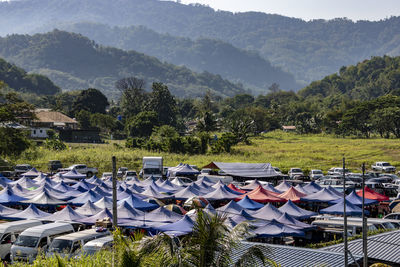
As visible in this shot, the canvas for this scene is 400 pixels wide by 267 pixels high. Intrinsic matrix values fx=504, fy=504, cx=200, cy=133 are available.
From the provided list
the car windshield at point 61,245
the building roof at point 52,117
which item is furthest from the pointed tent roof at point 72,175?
the building roof at point 52,117

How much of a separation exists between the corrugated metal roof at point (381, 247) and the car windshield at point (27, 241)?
31.6ft

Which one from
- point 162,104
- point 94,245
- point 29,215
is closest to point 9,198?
point 29,215

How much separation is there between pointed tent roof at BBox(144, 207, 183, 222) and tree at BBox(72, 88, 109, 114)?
263ft

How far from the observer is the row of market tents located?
798 inches

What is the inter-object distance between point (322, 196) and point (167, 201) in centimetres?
867

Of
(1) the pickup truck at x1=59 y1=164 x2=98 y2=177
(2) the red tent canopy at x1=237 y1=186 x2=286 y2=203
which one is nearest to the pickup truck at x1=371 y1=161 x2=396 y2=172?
(2) the red tent canopy at x1=237 y1=186 x2=286 y2=203

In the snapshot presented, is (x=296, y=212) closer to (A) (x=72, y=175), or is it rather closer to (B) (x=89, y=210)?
(B) (x=89, y=210)

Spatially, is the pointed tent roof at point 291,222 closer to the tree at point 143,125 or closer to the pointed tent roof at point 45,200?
the pointed tent roof at point 45,200

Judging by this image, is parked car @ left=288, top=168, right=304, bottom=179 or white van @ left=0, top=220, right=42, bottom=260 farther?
parked car @ left=288, top=168, right=304, bottom=179

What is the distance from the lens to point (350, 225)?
65.1ft

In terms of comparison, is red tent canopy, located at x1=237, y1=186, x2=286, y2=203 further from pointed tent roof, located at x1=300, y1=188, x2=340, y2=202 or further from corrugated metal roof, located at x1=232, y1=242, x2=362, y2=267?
corrugated metal roof, located at x1=232, y1=242, x2=362, y2=267

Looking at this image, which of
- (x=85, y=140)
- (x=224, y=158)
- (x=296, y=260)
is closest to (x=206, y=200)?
(x=296, y=260)

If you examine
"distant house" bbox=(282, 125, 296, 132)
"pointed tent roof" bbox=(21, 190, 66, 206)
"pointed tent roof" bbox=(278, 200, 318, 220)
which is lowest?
"pointed tent roof" bbox=(21, 190, 66, 206)

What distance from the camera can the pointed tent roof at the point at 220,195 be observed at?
27695mm
